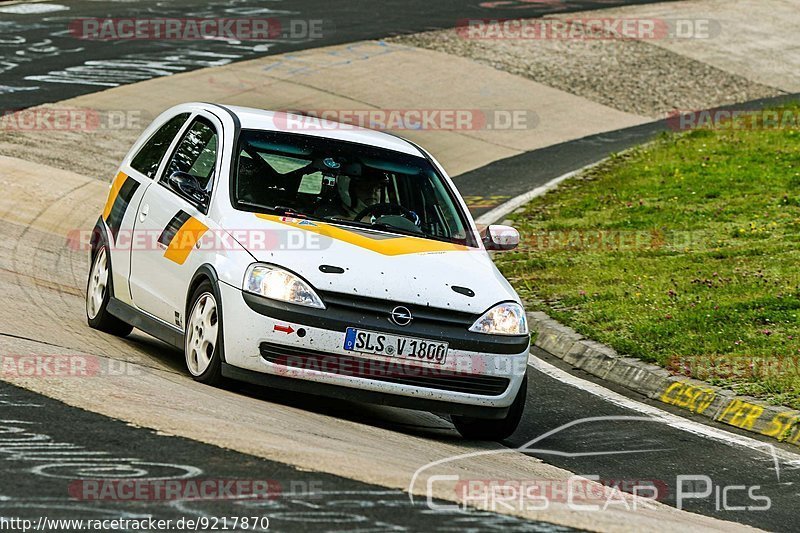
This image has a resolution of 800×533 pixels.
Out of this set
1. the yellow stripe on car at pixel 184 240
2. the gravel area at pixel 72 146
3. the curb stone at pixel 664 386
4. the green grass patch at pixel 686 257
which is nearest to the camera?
the yellow stripe on car at pixel 184 240

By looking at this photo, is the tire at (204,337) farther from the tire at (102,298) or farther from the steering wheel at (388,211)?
the tire at (102,298)

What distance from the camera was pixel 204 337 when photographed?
7.80m

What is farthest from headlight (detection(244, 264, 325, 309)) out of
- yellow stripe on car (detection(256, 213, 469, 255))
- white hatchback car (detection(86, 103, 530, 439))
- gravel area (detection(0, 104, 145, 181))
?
gravel area (detection(0, 104, 145, 181))

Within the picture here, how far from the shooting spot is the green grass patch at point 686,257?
399 inches

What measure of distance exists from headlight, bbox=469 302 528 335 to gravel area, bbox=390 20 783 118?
17.1 m

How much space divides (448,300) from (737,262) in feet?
19.6

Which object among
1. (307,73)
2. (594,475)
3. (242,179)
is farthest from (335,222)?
(307,73)

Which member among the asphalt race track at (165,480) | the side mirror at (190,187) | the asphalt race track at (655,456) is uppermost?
the side mirror at (190,187)

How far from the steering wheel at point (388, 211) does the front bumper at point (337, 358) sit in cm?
132

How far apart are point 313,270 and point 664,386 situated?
3246 millimetres

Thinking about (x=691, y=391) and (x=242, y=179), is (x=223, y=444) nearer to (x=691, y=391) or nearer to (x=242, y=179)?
(x=242, y=179)

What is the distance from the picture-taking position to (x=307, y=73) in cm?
2403

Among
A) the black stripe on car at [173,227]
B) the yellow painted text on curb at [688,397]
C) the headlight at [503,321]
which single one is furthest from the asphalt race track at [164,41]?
the headlight at [503,321]

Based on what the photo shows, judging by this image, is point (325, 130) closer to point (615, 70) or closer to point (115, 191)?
point (115, 191)
